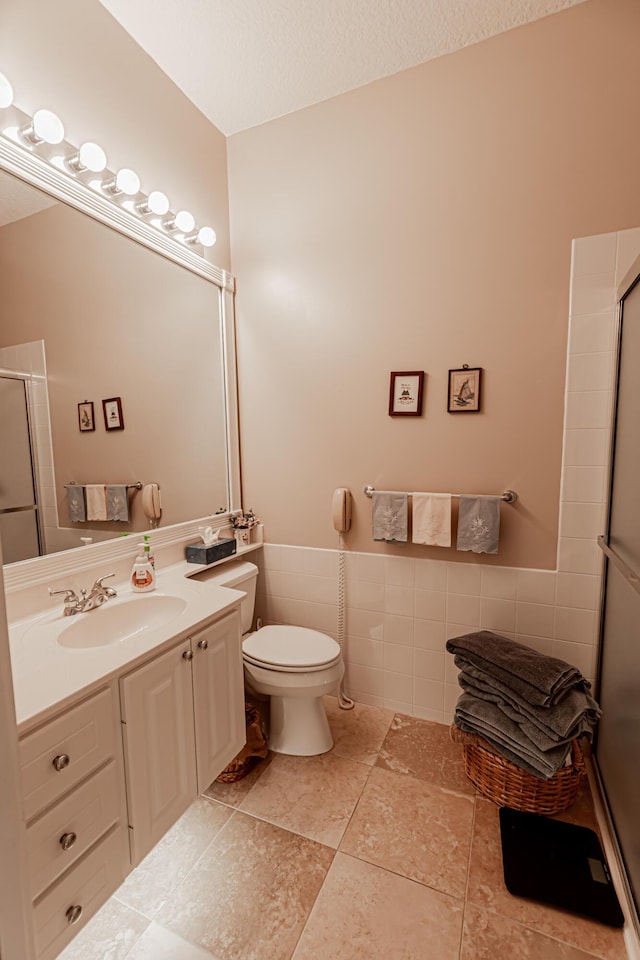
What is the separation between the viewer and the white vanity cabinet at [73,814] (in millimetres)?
885

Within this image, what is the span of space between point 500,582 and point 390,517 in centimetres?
52

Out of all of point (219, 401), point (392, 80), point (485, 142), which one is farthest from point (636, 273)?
point (219, 401)

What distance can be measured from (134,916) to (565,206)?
265 cm

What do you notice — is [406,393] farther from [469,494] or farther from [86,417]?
[86,417]

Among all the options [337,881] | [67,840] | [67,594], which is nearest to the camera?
[67,840]

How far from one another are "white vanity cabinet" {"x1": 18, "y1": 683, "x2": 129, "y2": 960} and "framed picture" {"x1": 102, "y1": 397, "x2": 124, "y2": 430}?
0.94 m

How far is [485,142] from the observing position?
1.68m

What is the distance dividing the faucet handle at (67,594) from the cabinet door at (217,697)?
418mm

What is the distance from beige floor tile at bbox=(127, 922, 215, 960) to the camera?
1.10 m

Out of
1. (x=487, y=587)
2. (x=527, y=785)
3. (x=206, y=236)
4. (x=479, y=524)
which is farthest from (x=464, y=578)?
(x=206, y=236)

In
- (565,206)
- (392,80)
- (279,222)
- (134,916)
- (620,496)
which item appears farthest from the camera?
(279,222)

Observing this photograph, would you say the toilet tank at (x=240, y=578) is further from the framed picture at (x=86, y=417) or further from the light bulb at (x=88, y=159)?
the light bulb at (x=88, y=159)

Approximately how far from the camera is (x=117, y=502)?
165cm

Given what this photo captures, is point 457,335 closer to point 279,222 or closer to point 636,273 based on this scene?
point 636,273
